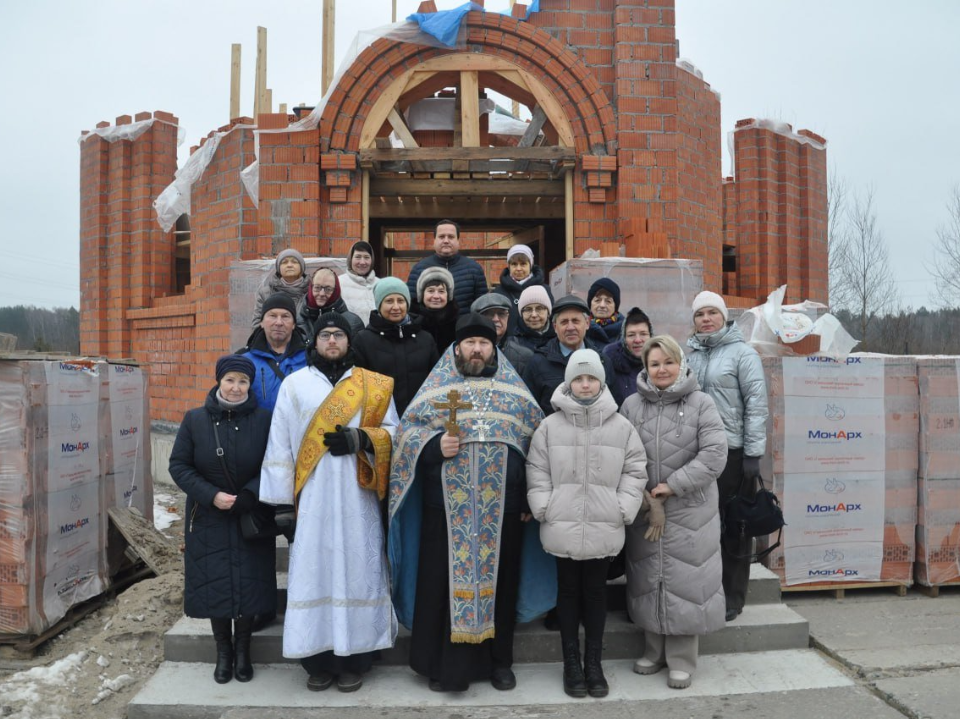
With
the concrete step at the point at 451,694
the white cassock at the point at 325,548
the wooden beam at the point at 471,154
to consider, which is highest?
the wooden beam at the point at 471,154

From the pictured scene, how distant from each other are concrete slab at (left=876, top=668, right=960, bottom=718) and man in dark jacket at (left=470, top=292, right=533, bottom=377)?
2591 mm

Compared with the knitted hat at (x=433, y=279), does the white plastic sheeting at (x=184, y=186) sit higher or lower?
higher

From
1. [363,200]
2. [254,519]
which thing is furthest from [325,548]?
[363,200]

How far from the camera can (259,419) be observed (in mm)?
3906

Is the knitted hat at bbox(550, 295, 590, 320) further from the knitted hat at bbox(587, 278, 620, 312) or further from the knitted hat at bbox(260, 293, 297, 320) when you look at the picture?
the knitted hat at bbox(260, 293, 297, 320)

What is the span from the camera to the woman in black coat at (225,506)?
3764 millimetres

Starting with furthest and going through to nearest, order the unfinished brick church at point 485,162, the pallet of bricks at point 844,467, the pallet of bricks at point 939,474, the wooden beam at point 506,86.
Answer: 1. the wooden beam at point 506,86
2. the unfinished brick church at point 485,162
3. the pallet of bricks at point 939,474
4. the pallet of bricks at point 844,467

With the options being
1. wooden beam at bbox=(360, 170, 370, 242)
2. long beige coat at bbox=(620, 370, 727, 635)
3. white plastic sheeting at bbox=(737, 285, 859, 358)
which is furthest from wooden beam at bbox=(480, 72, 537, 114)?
long beige coat at bbox=(620, 370, 727, 635)

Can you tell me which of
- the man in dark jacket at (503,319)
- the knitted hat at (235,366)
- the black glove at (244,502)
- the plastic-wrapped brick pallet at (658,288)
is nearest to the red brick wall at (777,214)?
the plastic-wrapped brick pallet at (658,288)

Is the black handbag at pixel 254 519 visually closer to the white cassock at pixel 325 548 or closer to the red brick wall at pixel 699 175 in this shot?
the white cassock at pixel 325 548

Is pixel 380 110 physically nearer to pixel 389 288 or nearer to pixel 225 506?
pixel 389 288

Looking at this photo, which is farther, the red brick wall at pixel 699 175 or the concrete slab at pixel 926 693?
the red brick wall at pixel 699 175

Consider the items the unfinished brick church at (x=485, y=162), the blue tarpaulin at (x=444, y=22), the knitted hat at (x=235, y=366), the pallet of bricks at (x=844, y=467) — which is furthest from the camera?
the unfinished brick church at (x=485, y=162)

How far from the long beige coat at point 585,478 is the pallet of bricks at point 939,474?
3.00m
